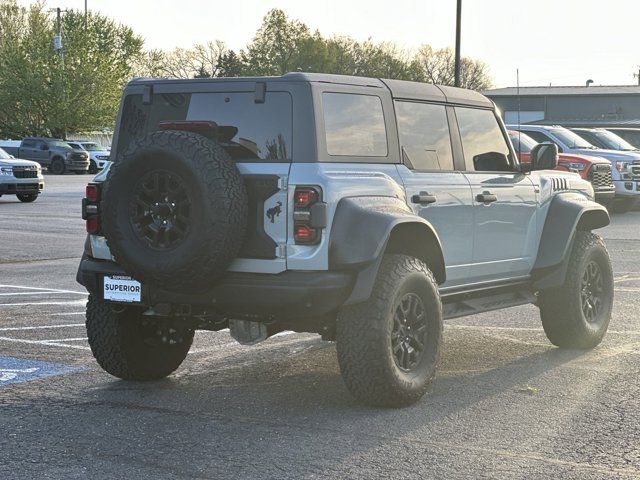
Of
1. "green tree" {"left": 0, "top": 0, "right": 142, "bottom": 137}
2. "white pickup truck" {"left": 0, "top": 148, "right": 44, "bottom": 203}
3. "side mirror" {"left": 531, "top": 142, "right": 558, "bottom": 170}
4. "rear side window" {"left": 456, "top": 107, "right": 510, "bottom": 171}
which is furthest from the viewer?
"green tree" {"left": 0, "top": 0, "right": 142, "bottom": 137}

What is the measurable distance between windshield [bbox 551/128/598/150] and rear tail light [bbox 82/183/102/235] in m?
19.3

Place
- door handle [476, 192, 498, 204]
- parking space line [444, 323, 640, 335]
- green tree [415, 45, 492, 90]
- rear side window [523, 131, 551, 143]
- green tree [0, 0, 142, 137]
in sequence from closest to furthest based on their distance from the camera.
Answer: door handle [476, 192, 498, 204]
parking space line [444, 323, 640, 335]
rear side window [523, 131, 551, 143]
green tree [0, 0, 142, 137]
green tree [415, 45, 492, 90]

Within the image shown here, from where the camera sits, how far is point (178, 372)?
771 cm

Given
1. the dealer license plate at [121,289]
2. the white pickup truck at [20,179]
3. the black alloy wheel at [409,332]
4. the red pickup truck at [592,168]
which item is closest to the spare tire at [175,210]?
the dealer license plate at [121,289]

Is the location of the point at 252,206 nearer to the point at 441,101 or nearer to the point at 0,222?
the point at 441,101

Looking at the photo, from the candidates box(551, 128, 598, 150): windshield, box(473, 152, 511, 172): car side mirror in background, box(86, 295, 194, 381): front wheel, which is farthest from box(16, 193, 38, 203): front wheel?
box(86, 295, 194, 381): front wheel

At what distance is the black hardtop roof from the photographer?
6.62 metres

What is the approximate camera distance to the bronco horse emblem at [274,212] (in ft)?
20.8

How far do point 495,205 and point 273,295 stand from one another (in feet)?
7.52

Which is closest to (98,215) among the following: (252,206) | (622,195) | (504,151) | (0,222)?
(252,206)

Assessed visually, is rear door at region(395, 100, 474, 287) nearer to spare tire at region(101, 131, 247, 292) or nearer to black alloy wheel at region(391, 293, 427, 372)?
black alloy wheel at region(391, 293, 427, 372)

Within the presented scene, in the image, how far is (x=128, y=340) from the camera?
7.22m

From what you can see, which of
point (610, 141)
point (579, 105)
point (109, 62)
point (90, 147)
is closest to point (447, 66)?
point (579, 105)

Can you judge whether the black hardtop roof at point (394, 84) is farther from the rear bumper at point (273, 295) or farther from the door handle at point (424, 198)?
the rear bumper at point (273, 295)
